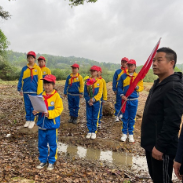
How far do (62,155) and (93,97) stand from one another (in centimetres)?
194

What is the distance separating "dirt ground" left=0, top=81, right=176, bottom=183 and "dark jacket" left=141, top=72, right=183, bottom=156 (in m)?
1.88

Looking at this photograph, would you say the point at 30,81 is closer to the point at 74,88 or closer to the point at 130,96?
the point at 74,88

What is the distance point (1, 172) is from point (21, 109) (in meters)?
5.10

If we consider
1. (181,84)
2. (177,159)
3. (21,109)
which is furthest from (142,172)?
(21,109)

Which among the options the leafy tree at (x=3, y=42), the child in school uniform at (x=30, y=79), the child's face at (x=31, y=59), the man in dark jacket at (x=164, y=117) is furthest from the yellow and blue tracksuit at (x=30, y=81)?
the leafy tree at (x=3, y=42)

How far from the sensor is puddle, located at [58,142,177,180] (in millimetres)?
4445

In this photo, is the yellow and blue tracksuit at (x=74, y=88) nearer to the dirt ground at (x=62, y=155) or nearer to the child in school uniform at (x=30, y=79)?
the dirt ground at (x=62, y=155)

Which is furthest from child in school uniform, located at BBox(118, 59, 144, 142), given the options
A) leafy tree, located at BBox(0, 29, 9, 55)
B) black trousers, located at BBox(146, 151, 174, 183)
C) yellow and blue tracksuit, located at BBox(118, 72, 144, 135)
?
leafy tree, located at BBox(0, 29, 9, 55)

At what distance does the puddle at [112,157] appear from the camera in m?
4.44

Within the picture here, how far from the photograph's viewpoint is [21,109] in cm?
833

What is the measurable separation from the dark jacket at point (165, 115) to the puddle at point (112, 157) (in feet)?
7.55

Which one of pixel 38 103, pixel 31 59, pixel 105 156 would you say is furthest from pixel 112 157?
pixel 31 59

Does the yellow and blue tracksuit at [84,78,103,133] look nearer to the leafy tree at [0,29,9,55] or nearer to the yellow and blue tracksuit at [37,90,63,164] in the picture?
the yellow and blue tracksuit at [37,90,63,164]

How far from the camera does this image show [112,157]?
192 inches
